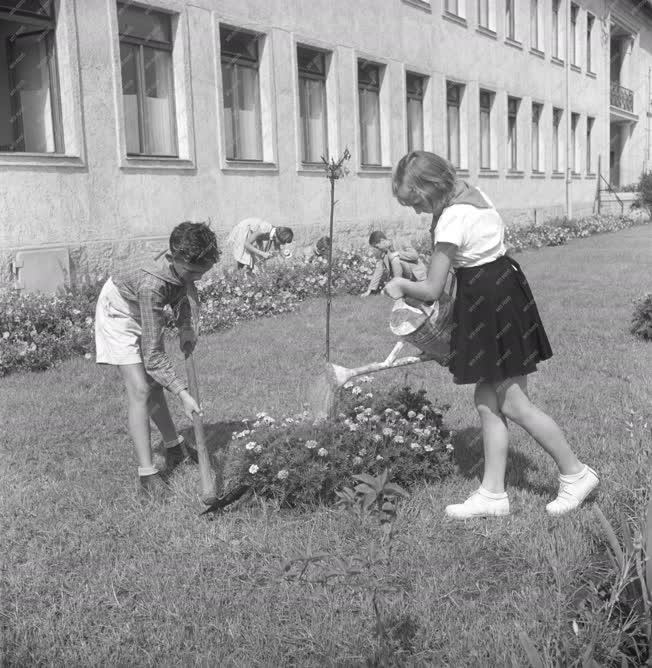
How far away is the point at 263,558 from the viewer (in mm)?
3756

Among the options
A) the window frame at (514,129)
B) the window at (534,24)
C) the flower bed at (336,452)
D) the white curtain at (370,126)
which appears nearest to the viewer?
the flower bed at (336,452)

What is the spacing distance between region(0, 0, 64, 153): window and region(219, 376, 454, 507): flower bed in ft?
24.1

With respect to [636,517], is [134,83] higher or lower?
higher

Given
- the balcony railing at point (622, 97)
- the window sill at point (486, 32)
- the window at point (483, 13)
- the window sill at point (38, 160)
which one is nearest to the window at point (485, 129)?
the window sill at point (486, 32)

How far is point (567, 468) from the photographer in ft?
13.2

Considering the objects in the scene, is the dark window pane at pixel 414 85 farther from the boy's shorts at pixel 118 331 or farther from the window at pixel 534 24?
the boy's shorts at pixel 118 331

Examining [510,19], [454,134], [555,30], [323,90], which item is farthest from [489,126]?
[323,90]

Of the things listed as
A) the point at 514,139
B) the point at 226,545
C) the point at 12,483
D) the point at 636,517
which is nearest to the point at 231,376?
the point at 12,483

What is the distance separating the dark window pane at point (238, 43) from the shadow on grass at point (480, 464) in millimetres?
9889

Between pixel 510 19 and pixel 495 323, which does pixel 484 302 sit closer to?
pixel 495 323

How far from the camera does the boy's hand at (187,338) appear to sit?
469 centimetres

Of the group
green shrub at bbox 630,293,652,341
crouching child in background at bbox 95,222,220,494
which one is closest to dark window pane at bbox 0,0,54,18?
crouching child in background at bbox 95,222,220,494

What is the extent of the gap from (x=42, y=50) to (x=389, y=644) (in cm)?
968

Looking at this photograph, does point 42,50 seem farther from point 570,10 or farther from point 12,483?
point 570,10
